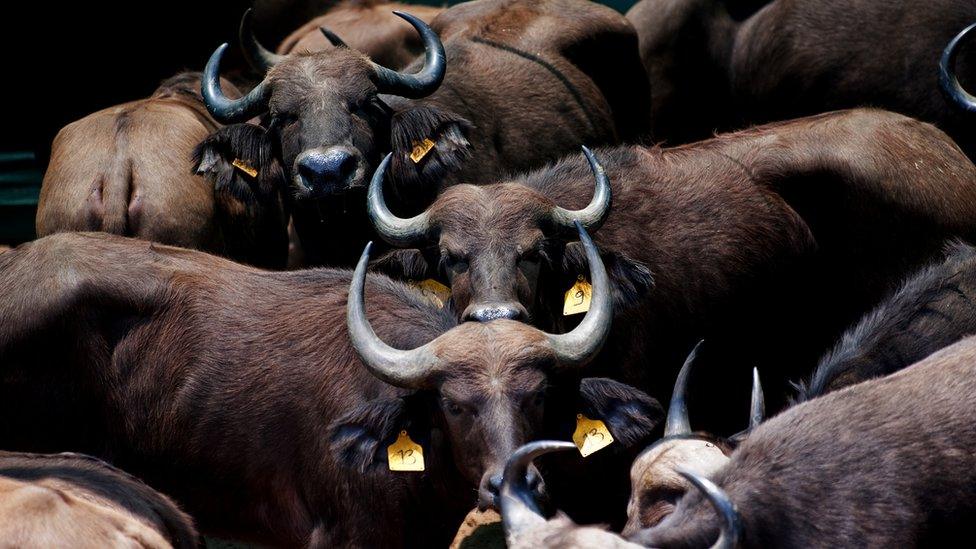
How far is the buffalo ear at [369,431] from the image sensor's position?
547 cm

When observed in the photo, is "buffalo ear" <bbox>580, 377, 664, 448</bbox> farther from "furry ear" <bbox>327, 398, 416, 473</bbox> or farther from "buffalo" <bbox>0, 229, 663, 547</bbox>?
"furry ear" <bbox>327, 398, 416, 473</bbox>

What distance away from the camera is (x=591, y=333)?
5496 millimetres

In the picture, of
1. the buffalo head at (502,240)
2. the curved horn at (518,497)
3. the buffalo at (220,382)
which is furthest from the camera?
the buffalo head at (502,240)

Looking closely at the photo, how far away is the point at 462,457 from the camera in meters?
5.29

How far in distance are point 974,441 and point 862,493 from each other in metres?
0.45

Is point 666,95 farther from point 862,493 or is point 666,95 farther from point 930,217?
point 862,493

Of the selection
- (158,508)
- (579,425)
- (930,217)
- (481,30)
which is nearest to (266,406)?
(158,508)

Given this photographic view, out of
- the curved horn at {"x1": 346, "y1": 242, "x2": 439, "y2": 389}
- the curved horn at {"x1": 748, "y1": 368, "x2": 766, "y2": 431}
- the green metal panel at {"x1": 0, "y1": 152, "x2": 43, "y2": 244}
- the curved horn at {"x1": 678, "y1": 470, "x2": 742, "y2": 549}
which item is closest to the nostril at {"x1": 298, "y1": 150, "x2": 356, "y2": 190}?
the curved horn at {"x1": 346, "y1": 242, "x2": 439, "y2": 389}

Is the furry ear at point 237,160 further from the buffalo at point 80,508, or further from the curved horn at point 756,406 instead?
the curved horn at point 756,406

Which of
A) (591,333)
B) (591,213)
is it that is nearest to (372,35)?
(591,213)

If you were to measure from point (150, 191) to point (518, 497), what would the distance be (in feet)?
15.4

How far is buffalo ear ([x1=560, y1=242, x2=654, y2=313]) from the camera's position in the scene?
6.59 meters

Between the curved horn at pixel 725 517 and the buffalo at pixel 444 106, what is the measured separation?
394 centimetres

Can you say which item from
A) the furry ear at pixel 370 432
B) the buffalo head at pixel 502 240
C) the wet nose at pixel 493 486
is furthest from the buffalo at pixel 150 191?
the wet nose at pixel 493 486
